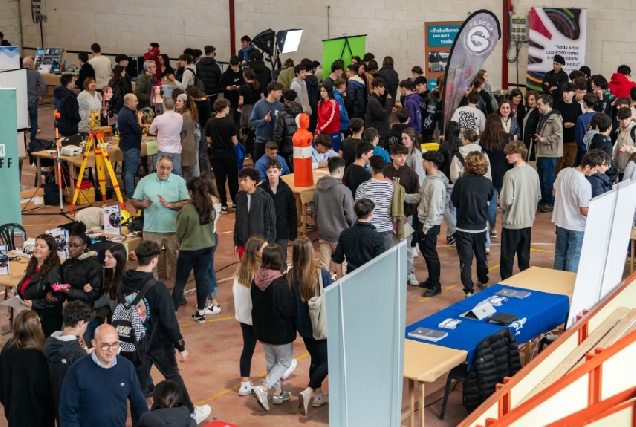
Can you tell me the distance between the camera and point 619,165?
10.5 metres

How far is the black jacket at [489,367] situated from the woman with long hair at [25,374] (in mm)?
2817

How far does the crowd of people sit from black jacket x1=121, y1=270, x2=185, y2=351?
0.4 inches

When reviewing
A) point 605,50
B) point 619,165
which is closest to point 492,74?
point 605,50

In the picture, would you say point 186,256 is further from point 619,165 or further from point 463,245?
point 619,165

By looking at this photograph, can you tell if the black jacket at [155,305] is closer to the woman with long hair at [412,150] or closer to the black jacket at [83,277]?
the black jacket at [83,277]

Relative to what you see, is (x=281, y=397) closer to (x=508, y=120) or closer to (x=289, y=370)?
(x=289, y=370)

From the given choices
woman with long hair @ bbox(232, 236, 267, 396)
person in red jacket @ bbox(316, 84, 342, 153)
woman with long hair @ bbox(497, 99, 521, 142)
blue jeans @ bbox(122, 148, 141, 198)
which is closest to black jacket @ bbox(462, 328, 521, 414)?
woman with long hair @ bbox(232, 236, 267, 396)

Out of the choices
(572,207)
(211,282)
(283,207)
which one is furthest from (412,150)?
(211,282)

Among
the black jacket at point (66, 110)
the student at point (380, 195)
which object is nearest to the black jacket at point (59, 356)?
the student at point (380, 195)

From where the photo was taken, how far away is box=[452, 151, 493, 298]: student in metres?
8.53

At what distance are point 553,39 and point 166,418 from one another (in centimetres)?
1259

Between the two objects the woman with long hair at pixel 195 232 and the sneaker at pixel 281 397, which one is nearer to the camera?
the sneaker at pixel 281 397

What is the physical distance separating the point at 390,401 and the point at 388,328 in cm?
34

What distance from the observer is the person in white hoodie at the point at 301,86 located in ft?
47.6
